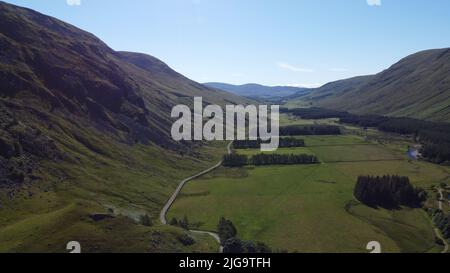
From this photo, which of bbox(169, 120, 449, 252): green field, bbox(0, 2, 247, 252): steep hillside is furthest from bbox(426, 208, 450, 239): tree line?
bbox(0, 2, 247, 252): steep hillside

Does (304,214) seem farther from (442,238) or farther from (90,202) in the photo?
(90,202)

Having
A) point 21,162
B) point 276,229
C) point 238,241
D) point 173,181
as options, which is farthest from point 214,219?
point 21,162

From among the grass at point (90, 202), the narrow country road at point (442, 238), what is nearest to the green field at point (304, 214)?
the narrow country road at point (442, 238)

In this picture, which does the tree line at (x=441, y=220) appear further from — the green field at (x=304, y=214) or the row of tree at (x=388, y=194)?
the row of tree at (x=388, y=194)

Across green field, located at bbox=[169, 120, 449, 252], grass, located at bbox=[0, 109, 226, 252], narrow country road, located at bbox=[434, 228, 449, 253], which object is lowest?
narrow country road, located at bbox=[434, 228, 449, 253]

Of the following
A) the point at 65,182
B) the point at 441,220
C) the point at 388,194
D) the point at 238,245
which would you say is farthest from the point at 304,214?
the point at 65,182

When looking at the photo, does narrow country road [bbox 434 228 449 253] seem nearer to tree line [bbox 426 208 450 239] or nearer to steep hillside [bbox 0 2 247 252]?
tree line [bbox 426 208 450 239]

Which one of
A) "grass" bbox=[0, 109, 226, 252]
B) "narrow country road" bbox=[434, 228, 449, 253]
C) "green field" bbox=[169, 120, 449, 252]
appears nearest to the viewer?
"grass" bbox=[0, 109, 226, 252]
